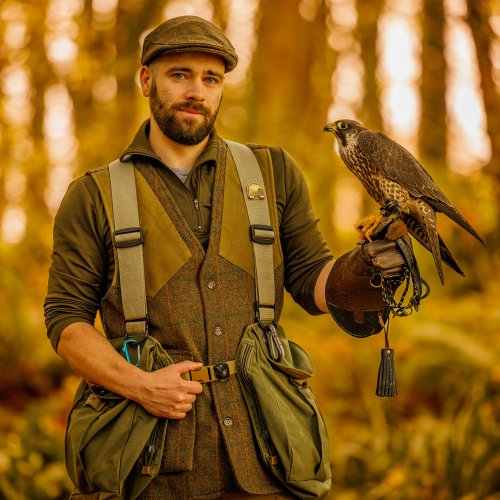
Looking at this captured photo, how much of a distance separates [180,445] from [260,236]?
78cm

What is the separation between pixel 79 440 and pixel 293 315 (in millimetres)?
4826

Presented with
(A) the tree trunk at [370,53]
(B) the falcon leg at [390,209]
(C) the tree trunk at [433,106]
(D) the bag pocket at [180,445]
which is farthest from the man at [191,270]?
(A) the tree trunk at [370,53]

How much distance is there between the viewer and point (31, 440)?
5.94 metres

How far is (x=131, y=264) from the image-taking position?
271 centimetres

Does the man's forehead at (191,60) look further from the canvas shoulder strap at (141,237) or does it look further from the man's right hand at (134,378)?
the man's right hand at (134,378)

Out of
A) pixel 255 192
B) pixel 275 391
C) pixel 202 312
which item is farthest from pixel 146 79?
pixel 275 391

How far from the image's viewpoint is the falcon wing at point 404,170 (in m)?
2.87

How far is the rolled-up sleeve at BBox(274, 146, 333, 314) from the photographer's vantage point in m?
3.02

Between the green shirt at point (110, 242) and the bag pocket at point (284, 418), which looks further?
the green shirt at point (110, 242)

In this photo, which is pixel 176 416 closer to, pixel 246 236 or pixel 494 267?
pixel 246 236

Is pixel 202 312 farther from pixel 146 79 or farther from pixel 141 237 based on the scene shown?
pixel 146 79

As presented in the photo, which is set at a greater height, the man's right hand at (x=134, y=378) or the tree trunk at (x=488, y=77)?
→ the tree trunk at (x=488, y=77)

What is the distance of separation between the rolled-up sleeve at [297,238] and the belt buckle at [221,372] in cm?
48

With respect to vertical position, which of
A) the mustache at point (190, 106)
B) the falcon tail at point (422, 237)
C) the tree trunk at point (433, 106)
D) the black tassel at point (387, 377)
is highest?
the tree trunk at point (433, 106)
